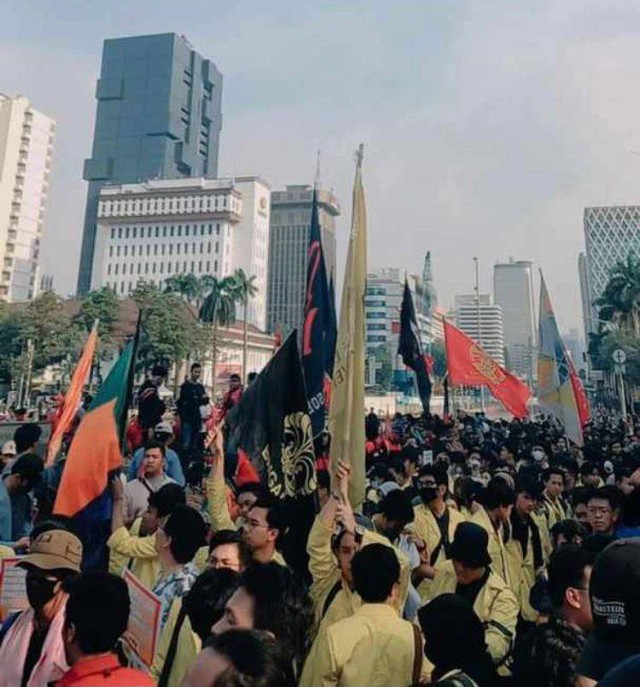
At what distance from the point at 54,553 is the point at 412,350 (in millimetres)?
8280

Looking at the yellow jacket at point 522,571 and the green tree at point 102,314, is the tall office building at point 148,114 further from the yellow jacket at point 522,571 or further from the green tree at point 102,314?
the yellow jacket at point 522,571

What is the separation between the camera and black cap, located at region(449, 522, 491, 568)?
11.7 ft

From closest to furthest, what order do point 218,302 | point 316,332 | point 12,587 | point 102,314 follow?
point 12,587
point 316,332
point 102,314
point 218,302

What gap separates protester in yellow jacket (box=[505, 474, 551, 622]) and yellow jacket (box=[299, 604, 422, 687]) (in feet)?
7.91

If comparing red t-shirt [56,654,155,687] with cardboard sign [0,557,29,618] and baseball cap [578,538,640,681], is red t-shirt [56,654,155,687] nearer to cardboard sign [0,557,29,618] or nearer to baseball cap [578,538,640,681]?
cardboard sign [0,557,29,618]

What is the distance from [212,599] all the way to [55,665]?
0.69 metres

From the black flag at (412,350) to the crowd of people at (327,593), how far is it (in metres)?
4.48

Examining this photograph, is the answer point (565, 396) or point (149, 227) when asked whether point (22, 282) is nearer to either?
point (149, 227)

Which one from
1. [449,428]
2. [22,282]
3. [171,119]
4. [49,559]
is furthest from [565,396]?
[171,119]

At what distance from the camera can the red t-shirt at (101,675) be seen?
7.10 ft

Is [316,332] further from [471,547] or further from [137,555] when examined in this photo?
[471,547]

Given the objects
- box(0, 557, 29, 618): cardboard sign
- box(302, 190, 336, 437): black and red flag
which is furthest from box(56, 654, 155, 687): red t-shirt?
box(302, 190, 336, 437): black and red flag

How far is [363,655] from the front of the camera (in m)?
2.72

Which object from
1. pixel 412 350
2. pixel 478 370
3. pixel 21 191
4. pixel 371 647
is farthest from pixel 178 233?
pixel 371 647
